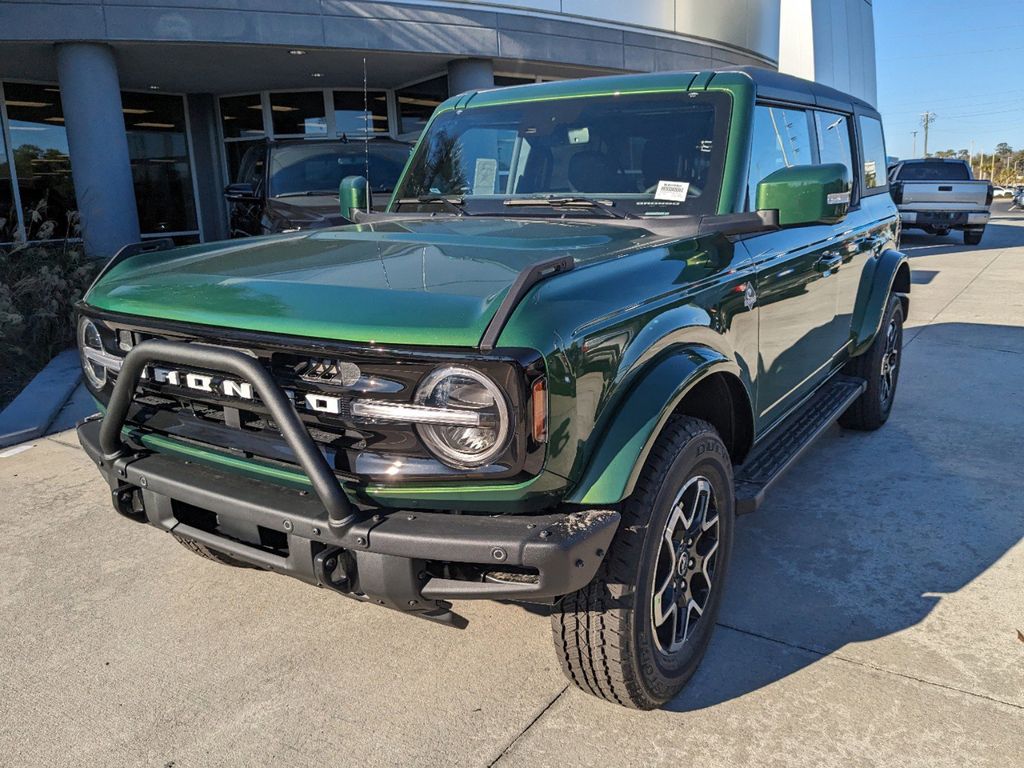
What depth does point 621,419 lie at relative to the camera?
7.10ft

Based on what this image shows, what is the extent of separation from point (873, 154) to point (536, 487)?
4.24m

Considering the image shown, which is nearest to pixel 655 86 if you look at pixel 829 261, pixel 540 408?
pixel 829 261

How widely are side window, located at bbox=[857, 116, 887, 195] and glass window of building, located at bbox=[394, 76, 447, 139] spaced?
10.4 m

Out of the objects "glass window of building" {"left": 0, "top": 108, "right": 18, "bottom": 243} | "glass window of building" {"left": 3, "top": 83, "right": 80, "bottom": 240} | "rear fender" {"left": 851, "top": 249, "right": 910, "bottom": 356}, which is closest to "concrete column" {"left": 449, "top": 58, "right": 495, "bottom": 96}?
"glass window of building" {"left": 3, "top": 83, "right": 80, "bottom": 240}

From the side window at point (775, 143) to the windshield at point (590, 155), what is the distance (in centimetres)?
17

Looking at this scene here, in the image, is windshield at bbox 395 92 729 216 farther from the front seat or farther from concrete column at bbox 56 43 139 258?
concrete column at bbox 56 43 139 258

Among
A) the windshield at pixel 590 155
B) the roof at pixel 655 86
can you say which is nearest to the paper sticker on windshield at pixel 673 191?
the windshield at pixel 590 155

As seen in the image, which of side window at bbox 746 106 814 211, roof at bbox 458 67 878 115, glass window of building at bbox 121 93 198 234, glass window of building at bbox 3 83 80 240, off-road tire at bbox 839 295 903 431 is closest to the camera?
side window at bbox 746 106 814 211

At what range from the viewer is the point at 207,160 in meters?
15.5

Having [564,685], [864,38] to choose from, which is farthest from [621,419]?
[864,38]

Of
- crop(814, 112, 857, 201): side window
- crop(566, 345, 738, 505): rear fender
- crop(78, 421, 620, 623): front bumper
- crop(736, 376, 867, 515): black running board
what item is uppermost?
crop(814, 112, 857, 201): side window

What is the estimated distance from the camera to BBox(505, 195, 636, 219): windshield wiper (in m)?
3.13

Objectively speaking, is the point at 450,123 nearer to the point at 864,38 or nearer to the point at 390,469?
the point at 390,469

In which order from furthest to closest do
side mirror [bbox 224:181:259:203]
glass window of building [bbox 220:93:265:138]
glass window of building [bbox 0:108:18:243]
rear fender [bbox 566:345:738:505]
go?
glass window of building [bbox 220:93:265:138] → glass window of building [bbox 0:108:18:243] → side mirror [bbox 224:181:259:203] → rear fender [bbox 566:345:738:505]
